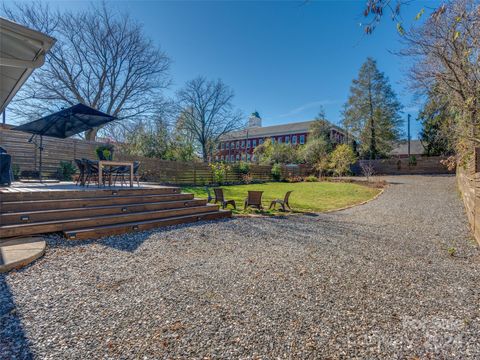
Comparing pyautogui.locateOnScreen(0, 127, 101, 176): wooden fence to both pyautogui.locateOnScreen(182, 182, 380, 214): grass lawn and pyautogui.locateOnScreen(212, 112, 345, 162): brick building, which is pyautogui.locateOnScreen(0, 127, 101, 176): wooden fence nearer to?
pyautogui.locateOnScreen(182, 182, 380, 214): grass lawn

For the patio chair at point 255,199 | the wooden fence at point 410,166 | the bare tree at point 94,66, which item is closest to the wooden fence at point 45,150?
the bare tree at point 94,66

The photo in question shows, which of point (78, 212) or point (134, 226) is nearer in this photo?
point (78, 212)

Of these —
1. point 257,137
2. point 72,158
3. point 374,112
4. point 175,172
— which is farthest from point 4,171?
point 257,137

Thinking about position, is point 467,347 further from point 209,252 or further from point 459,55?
point 459,55

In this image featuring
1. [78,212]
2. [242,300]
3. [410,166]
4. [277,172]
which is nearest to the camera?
[242,300]

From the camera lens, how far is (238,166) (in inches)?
776

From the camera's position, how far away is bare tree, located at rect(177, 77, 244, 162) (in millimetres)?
27391

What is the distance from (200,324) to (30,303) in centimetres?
173

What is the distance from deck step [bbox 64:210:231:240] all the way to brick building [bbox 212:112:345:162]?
3122 centimetres

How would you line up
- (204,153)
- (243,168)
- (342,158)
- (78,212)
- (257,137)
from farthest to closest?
1. (257,137)
2. (204,153)
3. (342,158)
4. (243,168)
5. (78,212)

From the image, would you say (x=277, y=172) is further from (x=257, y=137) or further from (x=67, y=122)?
(x=257, y=137)

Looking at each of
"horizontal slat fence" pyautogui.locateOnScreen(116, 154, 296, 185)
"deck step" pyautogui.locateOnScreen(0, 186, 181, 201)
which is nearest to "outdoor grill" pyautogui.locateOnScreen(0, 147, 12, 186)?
"deck step" pyautogui.locateOnScreen(0, 186, 181, 201)

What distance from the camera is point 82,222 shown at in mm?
4684

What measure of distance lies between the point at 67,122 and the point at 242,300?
7788 millimetres
